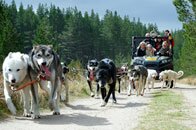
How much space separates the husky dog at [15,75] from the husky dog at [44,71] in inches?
6.7

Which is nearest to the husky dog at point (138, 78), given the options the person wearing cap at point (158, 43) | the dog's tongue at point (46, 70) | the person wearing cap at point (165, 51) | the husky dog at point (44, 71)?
the person wearing cap at point (165, 51)

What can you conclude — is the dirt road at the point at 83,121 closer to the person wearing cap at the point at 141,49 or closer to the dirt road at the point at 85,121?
the dirt road at the point at 85,121

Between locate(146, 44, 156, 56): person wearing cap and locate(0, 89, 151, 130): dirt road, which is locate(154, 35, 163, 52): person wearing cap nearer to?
locate(146, 44, 156, 56): person wearing cap

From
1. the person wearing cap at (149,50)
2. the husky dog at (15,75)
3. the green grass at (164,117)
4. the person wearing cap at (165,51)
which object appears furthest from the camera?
the person wearing cap at (165,51)

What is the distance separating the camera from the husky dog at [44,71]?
32.3 feet

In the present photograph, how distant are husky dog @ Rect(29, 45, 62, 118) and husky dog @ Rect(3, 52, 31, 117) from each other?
171 mm

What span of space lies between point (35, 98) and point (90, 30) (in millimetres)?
115047

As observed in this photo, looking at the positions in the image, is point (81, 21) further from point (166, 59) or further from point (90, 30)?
point (166, 59)

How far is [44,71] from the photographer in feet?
32.4

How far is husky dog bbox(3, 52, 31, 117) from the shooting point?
959 cm

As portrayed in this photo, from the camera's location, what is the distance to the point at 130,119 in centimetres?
984

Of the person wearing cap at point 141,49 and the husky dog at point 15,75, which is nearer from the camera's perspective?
the husky dog at point 15,75

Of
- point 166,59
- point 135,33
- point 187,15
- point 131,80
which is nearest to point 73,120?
point 131,80

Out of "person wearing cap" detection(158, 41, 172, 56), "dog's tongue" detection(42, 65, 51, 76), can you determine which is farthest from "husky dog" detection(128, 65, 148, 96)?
"dog's tongue" detection(42, 65, 51, 76)
